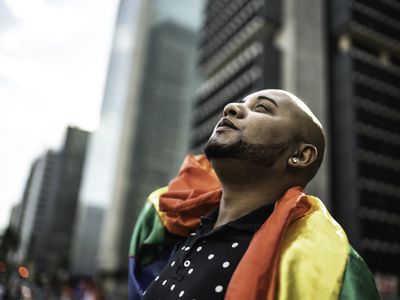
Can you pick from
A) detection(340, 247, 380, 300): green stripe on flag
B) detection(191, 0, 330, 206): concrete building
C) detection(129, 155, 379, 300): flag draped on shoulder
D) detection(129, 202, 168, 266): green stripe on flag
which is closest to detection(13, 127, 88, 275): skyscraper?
detection(191, 0, 330, 206): concrete building

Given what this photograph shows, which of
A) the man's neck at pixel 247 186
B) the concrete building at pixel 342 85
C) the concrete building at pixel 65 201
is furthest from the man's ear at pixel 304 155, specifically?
the concrete building at pixel 65 201

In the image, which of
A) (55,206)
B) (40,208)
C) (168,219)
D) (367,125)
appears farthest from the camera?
(40,208)

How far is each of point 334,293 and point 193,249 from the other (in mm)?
721

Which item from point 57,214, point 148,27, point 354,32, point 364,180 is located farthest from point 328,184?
point 57,214

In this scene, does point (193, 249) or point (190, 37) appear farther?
point (190, 37)

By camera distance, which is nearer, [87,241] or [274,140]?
[274,140]

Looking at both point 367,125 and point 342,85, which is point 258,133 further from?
point 342,85

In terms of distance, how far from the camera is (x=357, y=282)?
4.92ft

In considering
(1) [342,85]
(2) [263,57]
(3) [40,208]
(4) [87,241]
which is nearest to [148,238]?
(2) [263,57]

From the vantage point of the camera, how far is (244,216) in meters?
1.90

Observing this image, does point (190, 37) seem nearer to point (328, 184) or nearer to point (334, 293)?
point (328, 184)

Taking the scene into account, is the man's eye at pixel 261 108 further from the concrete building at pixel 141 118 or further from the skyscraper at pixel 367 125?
the concrete building at pixel 141 118

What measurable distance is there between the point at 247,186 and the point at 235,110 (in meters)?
0.38

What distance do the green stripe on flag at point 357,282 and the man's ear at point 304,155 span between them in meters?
0.49
